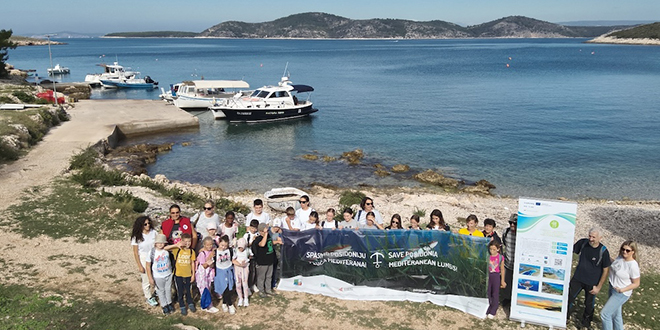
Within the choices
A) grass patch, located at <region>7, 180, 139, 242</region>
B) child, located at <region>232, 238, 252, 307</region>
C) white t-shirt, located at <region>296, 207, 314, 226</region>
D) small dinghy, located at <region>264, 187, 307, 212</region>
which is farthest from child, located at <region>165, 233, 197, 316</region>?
small dinghy, located at <region>264, 187, 307, 212</region>

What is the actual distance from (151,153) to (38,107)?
8426 mm

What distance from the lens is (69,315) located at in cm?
791

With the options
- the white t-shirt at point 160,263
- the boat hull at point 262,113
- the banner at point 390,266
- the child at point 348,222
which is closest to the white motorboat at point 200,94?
the boat hull at point 262,113

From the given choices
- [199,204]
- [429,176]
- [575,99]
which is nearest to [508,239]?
[199,204]

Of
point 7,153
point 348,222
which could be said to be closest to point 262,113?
point 7,153

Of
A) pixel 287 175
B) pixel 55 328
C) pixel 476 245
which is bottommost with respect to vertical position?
pixel 287 175

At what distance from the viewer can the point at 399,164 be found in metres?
27.9

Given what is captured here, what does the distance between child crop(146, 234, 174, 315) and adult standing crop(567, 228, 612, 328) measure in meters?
7.29

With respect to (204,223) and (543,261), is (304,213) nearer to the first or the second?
(204,223)

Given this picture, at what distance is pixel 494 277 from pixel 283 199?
1097cm

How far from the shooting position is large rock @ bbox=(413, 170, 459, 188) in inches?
955

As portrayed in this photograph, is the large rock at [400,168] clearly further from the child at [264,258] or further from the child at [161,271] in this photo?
the child at [161,271]

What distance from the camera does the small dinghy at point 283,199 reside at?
17.9 meters

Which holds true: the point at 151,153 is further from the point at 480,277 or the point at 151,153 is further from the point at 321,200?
the point at 480,277
